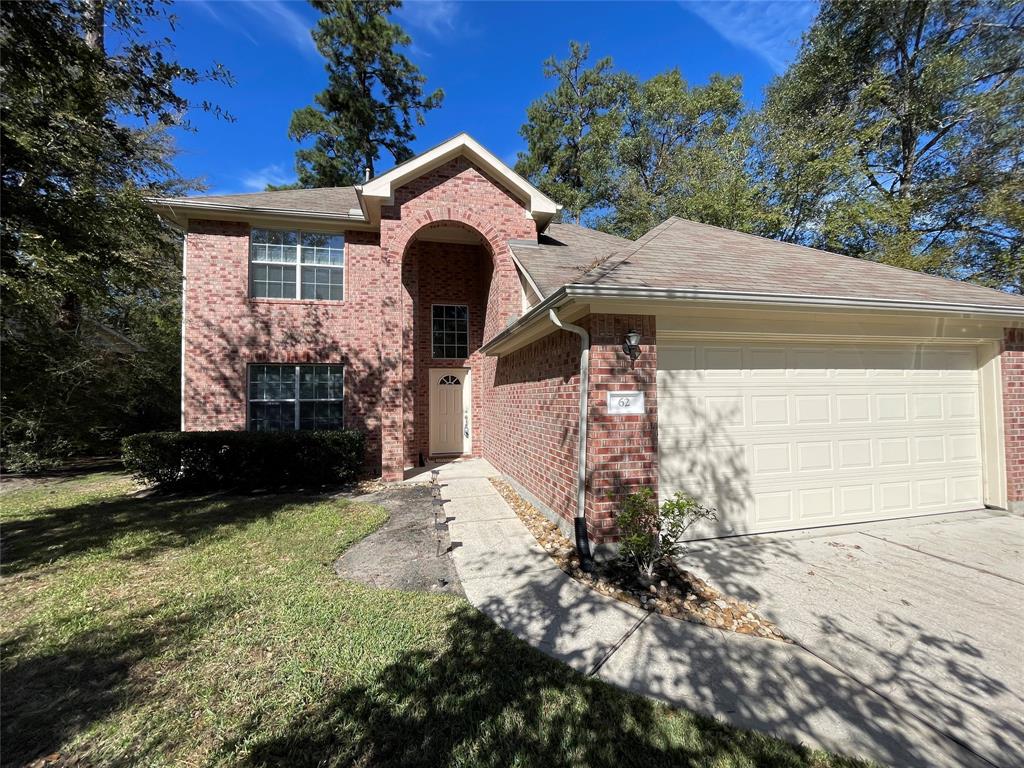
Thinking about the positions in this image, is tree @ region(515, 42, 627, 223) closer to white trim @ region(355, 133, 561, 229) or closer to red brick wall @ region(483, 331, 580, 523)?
white trim @ region(355, 133, 561, 229)

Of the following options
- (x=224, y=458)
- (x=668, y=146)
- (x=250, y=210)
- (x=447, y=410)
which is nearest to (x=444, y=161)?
(x=250, y=210)

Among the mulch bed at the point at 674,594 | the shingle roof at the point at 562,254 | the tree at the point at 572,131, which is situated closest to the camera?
the mulch bed at the point at 674,594

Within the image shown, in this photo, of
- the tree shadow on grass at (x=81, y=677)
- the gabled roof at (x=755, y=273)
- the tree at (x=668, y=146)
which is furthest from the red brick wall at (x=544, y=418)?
the tree at (x=668, y=146)

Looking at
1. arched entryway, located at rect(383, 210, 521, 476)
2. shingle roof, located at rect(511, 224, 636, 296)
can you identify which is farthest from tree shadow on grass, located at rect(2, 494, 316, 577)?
shingle roof, located at rect(511, 224, 636, 296)

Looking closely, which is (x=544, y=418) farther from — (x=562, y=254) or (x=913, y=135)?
(x=913, y=135)

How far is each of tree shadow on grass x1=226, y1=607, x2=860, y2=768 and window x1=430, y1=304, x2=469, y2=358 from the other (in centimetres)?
936

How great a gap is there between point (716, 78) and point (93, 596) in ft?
89.0

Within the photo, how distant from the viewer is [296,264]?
32.2 ft

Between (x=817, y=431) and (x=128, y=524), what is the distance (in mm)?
9870

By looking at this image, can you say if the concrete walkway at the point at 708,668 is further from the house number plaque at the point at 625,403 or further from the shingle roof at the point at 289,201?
the shingle roof at the point at 289,201

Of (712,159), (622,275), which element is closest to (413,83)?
(712,159)

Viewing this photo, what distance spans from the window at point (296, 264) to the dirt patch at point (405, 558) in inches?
251

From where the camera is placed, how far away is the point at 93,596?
12.5 ft

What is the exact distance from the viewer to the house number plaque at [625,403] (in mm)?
4340
